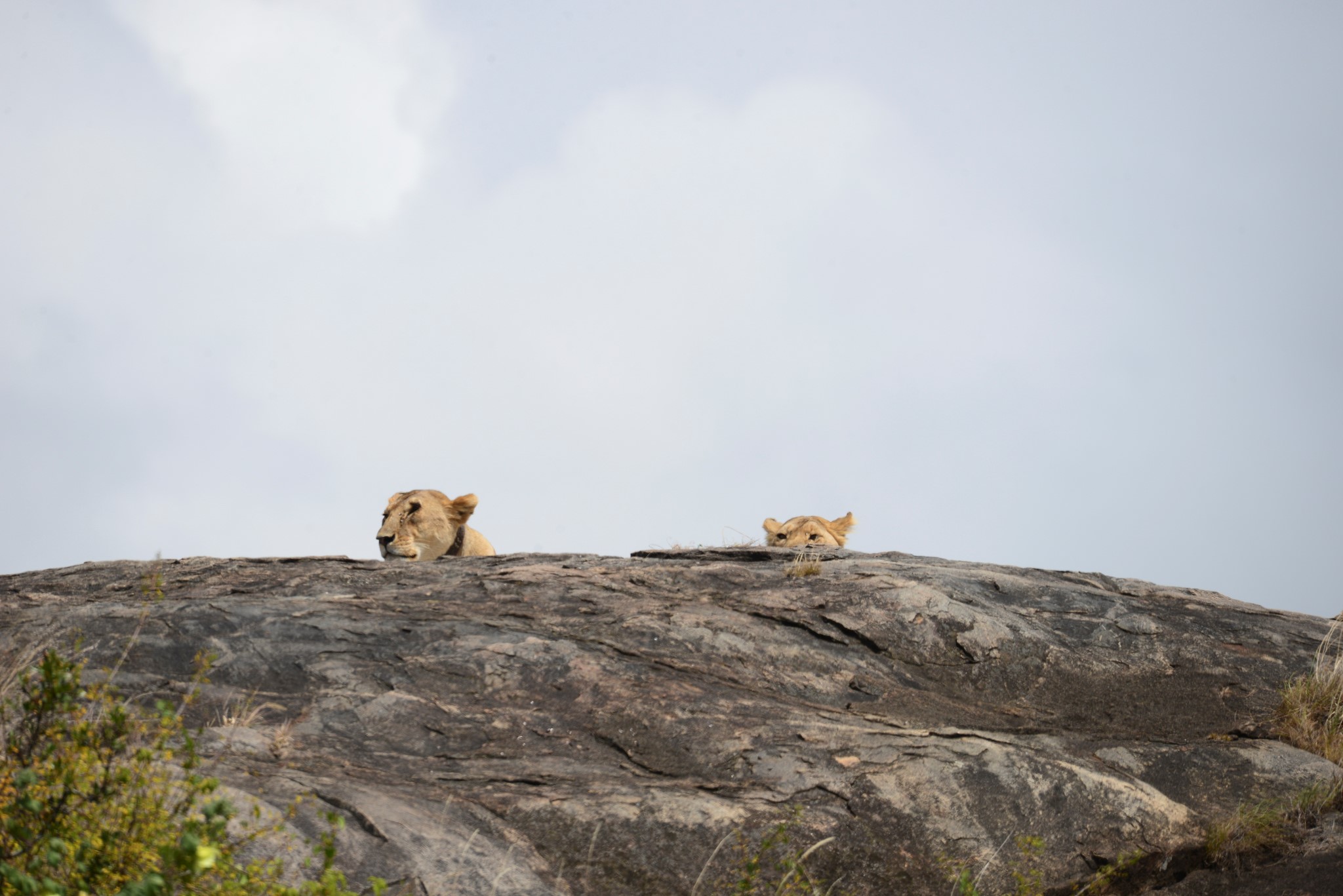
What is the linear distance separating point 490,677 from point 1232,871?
4.38 m

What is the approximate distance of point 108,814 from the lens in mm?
3896

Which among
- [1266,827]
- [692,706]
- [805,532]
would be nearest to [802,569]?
Answer: [692,706]

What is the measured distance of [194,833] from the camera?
350 centimetres

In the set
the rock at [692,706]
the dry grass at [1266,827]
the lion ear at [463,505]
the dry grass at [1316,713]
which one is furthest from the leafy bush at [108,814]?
the lion ear at [463,505]

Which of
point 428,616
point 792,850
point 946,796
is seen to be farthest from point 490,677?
point 946,796

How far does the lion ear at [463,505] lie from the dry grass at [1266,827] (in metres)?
9.00

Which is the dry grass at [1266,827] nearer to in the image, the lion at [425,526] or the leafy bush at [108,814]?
the leafy bush at [108,814]

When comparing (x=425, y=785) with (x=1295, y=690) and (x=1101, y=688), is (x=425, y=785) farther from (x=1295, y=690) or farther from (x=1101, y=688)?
(x=1295, y=690)

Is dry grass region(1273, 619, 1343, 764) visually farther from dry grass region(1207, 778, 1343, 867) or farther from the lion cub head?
the lion cub head

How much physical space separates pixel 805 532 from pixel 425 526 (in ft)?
22.8

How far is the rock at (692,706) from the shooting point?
5086 mm

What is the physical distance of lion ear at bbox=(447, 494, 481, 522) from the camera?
13.0 meters

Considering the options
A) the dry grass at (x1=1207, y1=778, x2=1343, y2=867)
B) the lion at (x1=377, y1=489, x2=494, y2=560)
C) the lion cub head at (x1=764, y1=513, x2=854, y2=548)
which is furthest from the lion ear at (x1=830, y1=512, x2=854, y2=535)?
the dry grass at (x1=1207, y1=778, x2=1343, y2=867)

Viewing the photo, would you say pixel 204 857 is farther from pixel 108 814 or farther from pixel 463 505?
pixel 463 505
